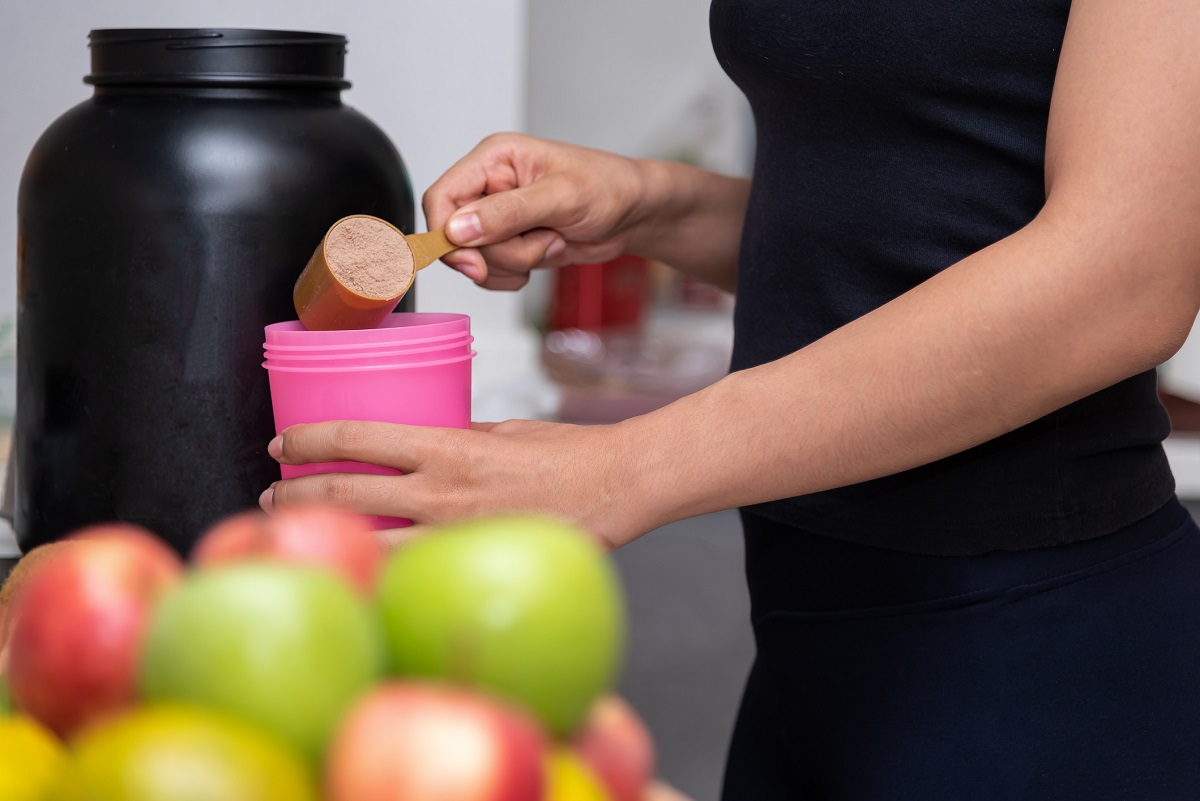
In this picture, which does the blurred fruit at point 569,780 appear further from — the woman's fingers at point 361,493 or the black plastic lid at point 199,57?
the black plastic lid at point 199,57

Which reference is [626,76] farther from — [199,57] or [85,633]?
[85,633]

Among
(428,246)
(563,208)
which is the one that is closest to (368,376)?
(428,246)

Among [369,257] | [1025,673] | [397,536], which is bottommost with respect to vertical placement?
[1025,673]

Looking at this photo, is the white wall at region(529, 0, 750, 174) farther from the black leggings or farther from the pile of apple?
the pile of apple

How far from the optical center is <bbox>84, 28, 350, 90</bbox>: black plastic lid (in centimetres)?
62

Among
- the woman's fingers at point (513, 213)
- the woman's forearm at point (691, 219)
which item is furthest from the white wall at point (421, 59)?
the woman's fingers at point (513, 213)

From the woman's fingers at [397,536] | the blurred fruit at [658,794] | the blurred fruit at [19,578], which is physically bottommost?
the blurred fruit at [19,578]

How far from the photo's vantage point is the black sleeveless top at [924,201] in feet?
2.01

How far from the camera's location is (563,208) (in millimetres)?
734

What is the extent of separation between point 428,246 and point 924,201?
0.28 metres

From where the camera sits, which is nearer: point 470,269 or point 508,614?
point 508,614

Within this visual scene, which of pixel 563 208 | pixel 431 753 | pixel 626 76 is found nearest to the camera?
pixel 431 753

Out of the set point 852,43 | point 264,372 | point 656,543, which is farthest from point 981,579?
point 656,543

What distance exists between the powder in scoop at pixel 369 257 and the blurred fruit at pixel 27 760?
307 millimetres
